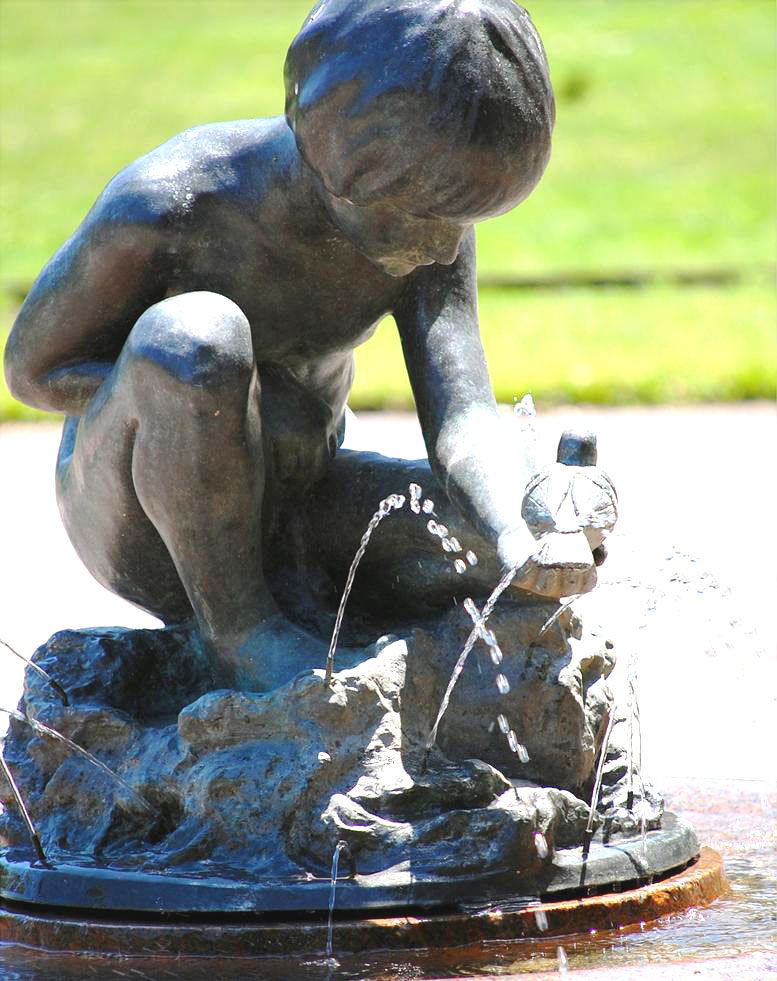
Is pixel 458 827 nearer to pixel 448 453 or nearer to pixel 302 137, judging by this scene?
pixel 448 453

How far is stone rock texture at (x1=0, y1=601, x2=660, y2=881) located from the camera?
2604mm

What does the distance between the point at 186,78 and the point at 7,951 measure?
17.5 meters

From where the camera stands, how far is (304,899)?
2.53 metres

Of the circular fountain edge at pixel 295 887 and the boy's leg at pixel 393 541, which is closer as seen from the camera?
the circular fountain edge at pixel 295 887

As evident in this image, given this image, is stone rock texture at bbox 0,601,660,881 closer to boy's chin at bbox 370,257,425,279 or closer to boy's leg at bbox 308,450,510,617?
boy's leg at bbox 308,450,510,617

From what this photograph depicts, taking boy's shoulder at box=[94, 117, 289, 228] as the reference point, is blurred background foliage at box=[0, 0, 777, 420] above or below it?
above

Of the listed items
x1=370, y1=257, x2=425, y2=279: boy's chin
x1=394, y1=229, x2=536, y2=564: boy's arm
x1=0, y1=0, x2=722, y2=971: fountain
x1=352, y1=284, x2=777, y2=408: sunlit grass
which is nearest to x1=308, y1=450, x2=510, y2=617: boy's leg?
x1=0, y1=0, x2=722, y2=971: fountain

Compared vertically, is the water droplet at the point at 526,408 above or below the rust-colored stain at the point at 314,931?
above

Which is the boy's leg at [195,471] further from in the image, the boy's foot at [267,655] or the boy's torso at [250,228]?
the boy's torso at [250,228]

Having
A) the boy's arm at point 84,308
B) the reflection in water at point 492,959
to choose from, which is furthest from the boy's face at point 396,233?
the reflection in water at point 492,959

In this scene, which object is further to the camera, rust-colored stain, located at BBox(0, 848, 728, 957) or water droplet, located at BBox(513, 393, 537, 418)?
water droplet, located at BBox(513, 393, 537, 418)

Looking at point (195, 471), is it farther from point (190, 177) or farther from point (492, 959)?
point (492, 959)

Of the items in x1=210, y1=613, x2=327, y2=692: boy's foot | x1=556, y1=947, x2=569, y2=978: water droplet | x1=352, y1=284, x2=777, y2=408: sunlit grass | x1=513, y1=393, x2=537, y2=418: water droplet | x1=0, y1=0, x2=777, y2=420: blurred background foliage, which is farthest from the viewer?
x1=0, y1=0, x2=777, y2=420: blurred background foliage

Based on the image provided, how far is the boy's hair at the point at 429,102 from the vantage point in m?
2.55
